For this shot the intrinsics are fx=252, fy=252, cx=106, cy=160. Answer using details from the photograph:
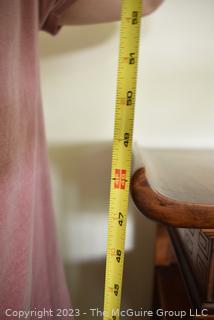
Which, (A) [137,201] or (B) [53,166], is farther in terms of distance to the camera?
(B) [53,166]

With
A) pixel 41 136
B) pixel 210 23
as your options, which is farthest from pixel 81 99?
pixel 210 23

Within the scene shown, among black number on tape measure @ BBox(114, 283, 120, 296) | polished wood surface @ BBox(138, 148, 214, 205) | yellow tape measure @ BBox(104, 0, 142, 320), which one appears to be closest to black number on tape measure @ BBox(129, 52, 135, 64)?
yellow tape measure @ BBox(104, 0, 142, 320)

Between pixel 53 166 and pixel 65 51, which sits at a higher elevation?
pixel 65 51

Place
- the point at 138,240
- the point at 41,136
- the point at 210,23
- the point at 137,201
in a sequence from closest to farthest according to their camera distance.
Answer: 1. the point at 137,201
2. the point at 41,136
3. the point at 210,23
4. the point at 138,240

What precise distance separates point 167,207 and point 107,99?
1.60 ft

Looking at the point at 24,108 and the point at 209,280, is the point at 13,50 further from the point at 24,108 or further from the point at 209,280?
the point at 209,280

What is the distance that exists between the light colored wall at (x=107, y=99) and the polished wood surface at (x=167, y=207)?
453mm

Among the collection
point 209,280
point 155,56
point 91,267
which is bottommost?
point 91,267

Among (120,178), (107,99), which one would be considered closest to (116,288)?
(120,178)

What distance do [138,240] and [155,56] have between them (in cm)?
55

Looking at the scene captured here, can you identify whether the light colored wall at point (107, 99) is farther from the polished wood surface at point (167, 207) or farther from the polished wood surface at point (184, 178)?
the polished wood surface at point (167, 207)

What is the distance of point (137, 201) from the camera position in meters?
0.31

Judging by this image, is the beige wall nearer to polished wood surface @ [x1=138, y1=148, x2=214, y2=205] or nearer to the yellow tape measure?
polished wood surface @ [x1=138, y1=148, x2=214, y2=205]

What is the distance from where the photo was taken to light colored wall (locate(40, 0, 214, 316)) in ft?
2.30
